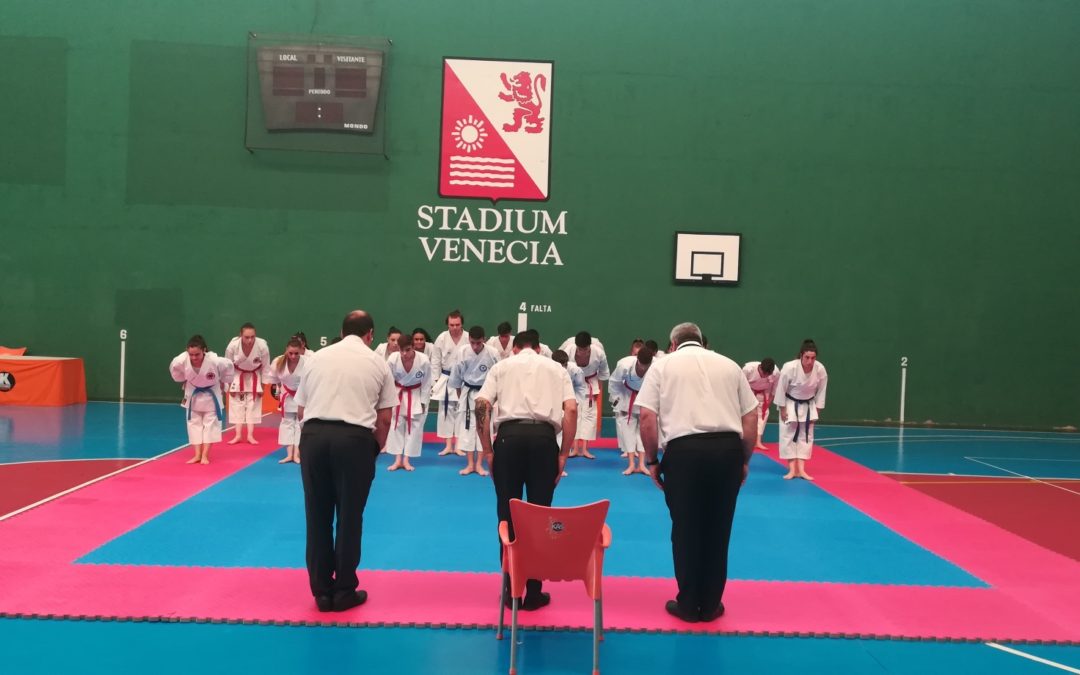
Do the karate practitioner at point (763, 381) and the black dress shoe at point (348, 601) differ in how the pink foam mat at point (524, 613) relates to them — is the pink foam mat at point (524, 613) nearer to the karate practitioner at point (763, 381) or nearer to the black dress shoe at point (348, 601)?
the black dress shoe at point (348, 601)

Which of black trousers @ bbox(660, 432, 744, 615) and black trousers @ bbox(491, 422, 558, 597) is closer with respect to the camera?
black trousers @ bbox(660, 432, 744, 615)

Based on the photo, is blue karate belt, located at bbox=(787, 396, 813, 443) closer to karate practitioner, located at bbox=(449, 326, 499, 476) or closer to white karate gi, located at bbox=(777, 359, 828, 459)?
white karate gi, located at bbox=(777, 359, 828, 459)

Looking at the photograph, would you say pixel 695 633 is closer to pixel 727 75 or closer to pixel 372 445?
pixel 372 445

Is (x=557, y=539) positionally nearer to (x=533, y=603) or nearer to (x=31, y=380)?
(x=533, y=603)

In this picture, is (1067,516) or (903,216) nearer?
(1067,516)

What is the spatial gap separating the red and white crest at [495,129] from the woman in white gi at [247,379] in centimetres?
567

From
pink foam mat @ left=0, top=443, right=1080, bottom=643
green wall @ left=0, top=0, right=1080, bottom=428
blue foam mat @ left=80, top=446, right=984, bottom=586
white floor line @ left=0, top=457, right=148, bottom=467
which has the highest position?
green wall @ left=0, top=0, right=1080, bottom=428

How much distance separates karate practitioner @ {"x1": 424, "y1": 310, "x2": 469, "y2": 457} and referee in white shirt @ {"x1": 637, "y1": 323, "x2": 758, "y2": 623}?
17.3 ft

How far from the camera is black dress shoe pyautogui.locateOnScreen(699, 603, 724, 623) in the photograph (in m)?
4.82

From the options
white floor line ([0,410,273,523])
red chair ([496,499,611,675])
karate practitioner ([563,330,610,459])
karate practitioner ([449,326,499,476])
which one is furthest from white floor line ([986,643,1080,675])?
white floor line ([0,410,273,523])

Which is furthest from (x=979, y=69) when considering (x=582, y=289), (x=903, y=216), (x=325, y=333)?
(x=325, y=333)

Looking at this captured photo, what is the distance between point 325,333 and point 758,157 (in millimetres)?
8555

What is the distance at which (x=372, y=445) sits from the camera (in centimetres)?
492

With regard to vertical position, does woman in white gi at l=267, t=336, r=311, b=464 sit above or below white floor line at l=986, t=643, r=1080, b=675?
above
